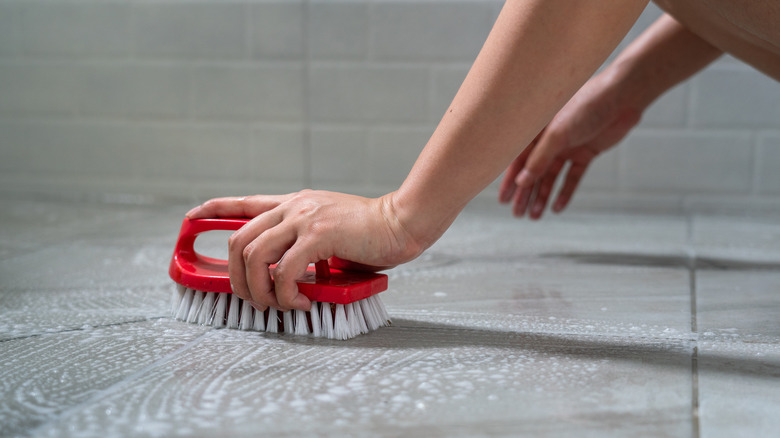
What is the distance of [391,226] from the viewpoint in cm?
75

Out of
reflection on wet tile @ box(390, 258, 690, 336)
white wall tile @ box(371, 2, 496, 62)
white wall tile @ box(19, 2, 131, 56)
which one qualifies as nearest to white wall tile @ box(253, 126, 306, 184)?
white wall tile @ box(371, 2, 496, 62)

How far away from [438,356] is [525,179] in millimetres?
624

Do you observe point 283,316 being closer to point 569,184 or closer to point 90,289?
Answer: point 90,289

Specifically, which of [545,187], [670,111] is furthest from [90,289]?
[670,111]

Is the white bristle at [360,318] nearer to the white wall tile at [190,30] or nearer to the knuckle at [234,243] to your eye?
the knuckle at [234,243]

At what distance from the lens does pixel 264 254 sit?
0.74 m

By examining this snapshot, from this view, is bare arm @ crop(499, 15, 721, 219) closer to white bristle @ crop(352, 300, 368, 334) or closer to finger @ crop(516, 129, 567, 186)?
finger @ crop(516, 129, 567, 186)

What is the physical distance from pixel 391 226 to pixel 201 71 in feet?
5.26

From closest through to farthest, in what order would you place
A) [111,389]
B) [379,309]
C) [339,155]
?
1. [111,389]
2. [379,309]
3. [339,155]

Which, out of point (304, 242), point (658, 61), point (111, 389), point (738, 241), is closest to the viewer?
point (111, 389)

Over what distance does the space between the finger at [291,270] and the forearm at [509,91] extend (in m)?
0.10

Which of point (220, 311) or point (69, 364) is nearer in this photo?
point (69, 364)

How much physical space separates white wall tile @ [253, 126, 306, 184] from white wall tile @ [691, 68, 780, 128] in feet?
3.66

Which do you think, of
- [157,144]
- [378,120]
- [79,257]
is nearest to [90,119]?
[157,144]
